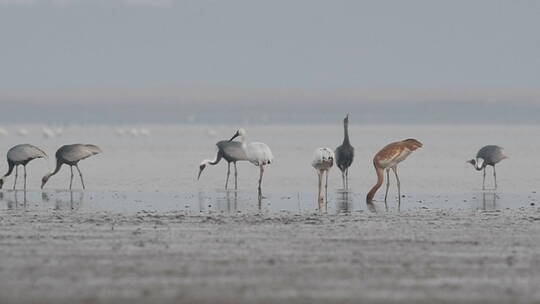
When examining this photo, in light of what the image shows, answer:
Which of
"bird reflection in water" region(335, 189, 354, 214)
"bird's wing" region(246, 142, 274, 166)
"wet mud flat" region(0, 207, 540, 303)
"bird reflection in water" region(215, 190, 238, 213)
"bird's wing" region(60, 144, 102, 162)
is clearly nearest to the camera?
"wet mud flat" region(0, 207, 540, 303)

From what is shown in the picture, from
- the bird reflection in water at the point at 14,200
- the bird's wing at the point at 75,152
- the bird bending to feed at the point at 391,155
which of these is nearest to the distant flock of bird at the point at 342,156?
the bird bending to feed at the point at 391,155

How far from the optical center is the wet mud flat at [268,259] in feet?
33.8

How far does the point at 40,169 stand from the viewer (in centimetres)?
3738

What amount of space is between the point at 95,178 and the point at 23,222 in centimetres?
1438

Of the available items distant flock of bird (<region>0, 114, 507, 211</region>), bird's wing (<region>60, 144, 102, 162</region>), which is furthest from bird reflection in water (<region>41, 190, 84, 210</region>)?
bird's wing (<region>60, 144, 102, 162</region>)

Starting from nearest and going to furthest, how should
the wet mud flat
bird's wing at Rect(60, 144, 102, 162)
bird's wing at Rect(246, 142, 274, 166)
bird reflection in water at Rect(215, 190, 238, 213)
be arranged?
1. the wet mud flat
2. bird reflection in water at Rect(215, 190, 238, 213)
3. bird's wing at Rect(246, 142, 274, 166)
4. bird's wing at Rect(60, 144, 102, 162)

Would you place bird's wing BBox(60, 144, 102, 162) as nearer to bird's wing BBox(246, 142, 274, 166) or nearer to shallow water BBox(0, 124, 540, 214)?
shallow water BBox(0, 124, 540, 214)

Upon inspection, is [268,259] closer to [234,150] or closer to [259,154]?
[259,154]

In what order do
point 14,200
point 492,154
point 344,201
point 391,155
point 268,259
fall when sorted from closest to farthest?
point 268,259 → point 344,201 → point 14,200 → point 391,155 → point 492,154

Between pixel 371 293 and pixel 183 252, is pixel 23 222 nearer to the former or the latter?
pixel 183 252

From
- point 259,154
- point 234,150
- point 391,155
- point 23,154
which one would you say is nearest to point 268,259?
point 391,155

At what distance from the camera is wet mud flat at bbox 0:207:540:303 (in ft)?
33.8

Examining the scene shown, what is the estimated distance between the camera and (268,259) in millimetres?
12727

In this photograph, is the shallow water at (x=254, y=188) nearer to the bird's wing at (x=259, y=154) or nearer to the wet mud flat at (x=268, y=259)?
the bird's wing at (x=259, y=154)
